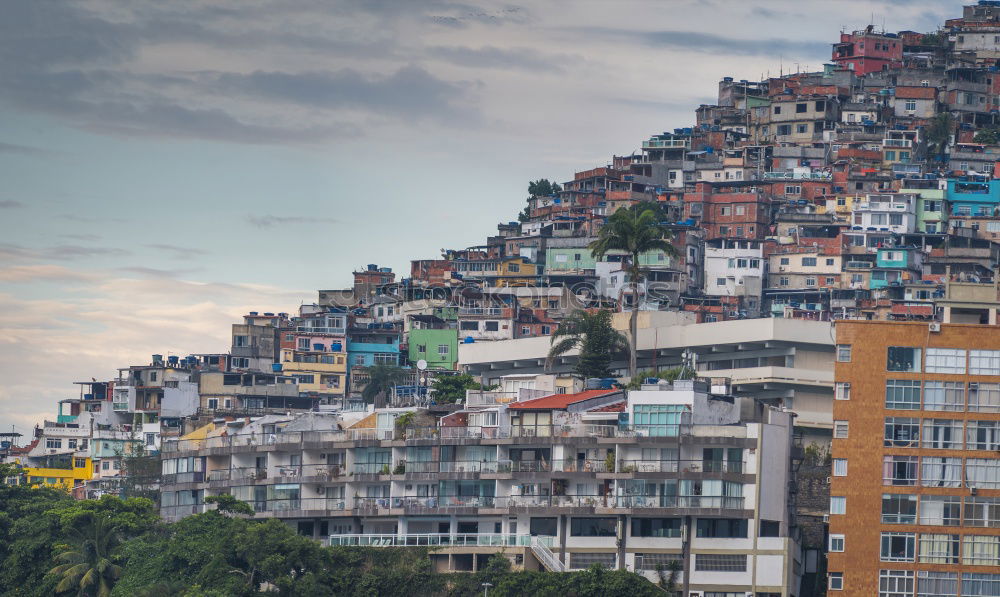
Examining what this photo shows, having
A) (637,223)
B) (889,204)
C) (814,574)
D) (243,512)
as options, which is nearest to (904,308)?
(889,204)


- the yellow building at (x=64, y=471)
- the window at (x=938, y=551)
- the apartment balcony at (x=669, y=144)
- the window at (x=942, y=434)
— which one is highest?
the apartment balcony at (x=669, y=144)

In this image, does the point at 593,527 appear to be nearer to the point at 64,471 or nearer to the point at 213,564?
the point at 213,564

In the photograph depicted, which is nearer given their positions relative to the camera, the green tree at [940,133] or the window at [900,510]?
the window at [900,510]

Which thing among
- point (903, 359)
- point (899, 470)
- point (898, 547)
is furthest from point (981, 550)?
point (903, 359)

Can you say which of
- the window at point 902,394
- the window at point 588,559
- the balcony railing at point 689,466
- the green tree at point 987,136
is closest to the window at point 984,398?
the window at point 902,394

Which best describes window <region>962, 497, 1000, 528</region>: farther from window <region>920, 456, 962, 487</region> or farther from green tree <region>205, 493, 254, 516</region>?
green tree <region>205, 493, 254, 516</region>

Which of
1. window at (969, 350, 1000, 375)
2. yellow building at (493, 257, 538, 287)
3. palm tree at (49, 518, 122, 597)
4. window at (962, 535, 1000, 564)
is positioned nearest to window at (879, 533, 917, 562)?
window at (962, 535, 1000, 564)

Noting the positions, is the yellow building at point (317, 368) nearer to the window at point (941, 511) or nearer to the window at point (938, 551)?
the window at point (941, 511)

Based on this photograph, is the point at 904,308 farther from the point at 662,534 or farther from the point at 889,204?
the point at 662,534
